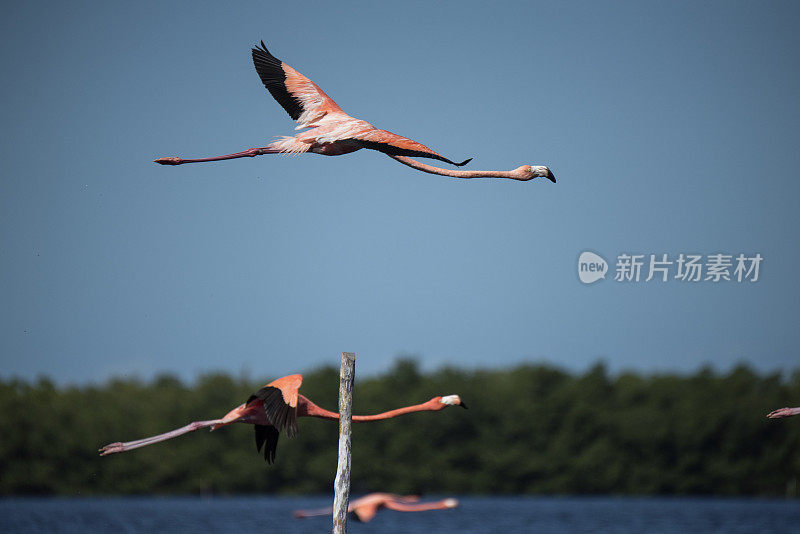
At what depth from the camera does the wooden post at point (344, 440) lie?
33.4 feet

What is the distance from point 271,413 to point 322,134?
2.50 m

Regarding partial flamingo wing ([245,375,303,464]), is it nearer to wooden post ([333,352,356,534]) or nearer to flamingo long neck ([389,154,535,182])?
wooden post ([333,352,356,534])

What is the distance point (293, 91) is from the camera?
35.8ft

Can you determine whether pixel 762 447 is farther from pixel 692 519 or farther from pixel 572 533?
pixel 572 533

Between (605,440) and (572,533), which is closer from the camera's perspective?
(572,533)

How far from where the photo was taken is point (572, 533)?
4612 cm

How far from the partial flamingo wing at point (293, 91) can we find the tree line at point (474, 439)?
190ft

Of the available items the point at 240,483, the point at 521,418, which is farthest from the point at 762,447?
the point at 240,483

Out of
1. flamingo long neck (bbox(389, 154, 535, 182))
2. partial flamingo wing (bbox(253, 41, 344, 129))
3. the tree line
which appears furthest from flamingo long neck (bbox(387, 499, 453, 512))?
the tree line

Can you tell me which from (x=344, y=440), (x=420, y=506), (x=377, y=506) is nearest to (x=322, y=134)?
(x=344, y=440)

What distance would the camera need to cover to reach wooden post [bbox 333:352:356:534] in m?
10.2

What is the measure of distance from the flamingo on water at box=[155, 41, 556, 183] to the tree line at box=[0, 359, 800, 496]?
58012 millimetres

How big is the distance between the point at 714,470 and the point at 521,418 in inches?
501

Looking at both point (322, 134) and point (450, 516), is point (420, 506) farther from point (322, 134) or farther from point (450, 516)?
point (450, 516)
